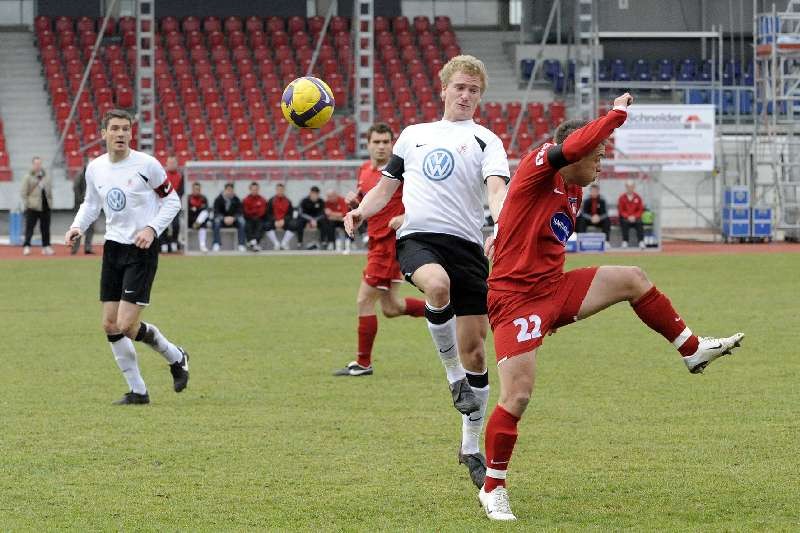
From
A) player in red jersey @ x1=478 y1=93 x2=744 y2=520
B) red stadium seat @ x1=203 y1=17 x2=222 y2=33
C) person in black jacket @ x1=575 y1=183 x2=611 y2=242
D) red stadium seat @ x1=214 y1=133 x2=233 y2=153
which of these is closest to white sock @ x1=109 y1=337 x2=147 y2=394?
player in red jersey @ x1=478 y1=93 x2=744 y2=520

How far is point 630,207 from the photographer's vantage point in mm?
28750

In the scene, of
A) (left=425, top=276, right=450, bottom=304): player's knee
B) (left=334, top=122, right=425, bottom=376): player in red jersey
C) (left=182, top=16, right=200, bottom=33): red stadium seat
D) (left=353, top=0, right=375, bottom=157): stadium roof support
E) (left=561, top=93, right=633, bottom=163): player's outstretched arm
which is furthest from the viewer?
(left=182, top=16, right=200, bottom=33): red stadium seat

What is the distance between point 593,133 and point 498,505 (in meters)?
1.68

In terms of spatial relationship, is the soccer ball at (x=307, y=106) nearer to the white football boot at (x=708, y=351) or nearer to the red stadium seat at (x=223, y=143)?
the white football boot at (x=708, y=351)

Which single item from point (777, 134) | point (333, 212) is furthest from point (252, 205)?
point (777, 134)

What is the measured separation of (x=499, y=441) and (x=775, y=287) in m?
13.9

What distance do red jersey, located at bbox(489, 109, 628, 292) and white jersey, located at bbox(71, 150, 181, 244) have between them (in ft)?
13.3

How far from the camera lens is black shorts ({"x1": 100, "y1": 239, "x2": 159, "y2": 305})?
30.8ft

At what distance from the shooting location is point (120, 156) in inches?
378

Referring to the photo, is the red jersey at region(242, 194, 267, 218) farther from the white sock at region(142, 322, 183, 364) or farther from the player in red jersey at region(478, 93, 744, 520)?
the player in red jersey at region(478, 93, 744, 520)

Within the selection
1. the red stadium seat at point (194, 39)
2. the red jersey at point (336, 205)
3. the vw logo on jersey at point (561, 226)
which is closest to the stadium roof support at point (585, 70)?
the red jersey at point (336, 205)

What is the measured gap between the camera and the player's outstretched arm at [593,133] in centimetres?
553

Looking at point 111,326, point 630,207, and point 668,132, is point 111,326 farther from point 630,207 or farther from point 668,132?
point 668,132

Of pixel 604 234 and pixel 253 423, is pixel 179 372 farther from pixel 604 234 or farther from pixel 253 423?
pixel 604 234
